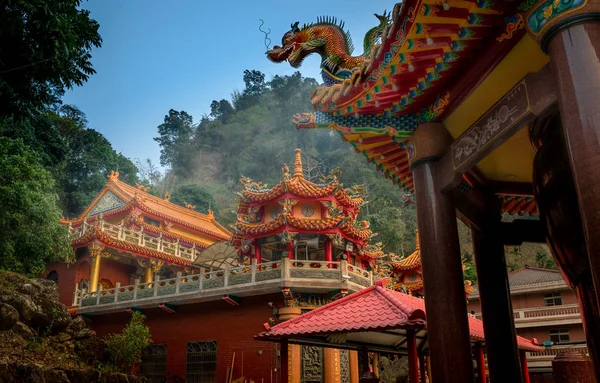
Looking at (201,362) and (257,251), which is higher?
(257,251)

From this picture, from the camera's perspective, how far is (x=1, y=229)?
1684cm

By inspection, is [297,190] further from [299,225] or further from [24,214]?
[24,214]

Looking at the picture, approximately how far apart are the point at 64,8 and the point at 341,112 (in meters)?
8.52

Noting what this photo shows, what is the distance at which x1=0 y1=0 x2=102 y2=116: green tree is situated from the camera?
9.71m

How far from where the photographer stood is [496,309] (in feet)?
17.0

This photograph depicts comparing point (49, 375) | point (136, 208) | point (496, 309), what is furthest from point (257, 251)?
point (496, 309)

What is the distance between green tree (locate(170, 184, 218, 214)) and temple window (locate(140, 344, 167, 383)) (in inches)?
1416

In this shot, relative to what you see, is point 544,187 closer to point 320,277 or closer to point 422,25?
point 422,25

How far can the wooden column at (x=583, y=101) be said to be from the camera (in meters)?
2.63

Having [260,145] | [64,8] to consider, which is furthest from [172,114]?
[64,8]

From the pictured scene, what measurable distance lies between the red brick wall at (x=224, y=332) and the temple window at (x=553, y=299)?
17219 millimetres

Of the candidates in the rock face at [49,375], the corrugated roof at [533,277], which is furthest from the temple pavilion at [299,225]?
the corrugated roof at [533,277]

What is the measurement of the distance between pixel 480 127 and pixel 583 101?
142 cm

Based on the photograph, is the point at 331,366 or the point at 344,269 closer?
the point at 331,366
